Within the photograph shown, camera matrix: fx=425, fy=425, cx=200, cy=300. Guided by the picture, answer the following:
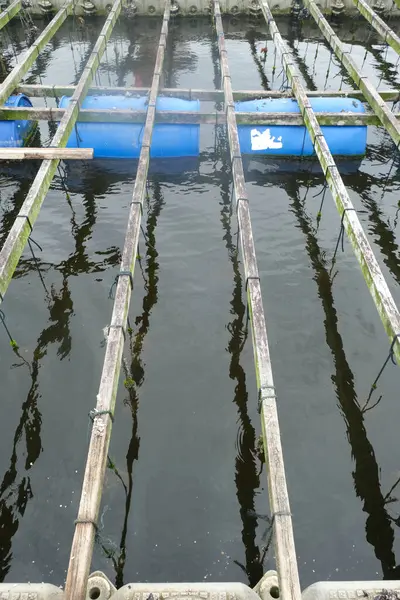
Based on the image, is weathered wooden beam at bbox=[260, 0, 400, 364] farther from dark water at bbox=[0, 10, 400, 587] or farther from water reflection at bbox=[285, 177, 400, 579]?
dark water at bbox=[0, 10, 400, 587]

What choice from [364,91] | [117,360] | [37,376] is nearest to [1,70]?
[364,91]

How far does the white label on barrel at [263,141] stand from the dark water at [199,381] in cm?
64

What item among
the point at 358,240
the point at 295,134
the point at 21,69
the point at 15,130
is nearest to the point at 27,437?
the point at 358,240

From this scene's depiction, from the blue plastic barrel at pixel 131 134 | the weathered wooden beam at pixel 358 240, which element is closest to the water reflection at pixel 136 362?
the blue plastic barrel at pixel 131 134

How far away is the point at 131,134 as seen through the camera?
42.0ft

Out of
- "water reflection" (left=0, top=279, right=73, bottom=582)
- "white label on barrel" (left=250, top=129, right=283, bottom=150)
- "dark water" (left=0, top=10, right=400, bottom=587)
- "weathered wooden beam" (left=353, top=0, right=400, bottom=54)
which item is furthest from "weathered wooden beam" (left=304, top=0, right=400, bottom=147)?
"water reflection" (left=0, top=279, right=73, bottom=582)

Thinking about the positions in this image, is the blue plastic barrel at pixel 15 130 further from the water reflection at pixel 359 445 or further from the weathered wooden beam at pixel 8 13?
the water reflection at pixel 359 445

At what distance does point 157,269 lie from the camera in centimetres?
1030

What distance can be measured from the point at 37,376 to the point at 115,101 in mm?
9240

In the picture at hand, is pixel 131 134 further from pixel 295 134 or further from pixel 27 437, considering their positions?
pixel 27 437

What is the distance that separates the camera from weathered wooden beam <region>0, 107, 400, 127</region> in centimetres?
1245

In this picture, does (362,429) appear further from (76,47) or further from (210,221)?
(76,47)

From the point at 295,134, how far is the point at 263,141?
0.99 m

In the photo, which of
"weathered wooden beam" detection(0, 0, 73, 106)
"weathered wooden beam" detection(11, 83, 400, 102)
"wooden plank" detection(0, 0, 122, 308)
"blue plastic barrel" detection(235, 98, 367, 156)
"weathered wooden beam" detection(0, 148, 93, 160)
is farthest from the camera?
"weathered wooden beam" detection(11, 83, 400, 102)
